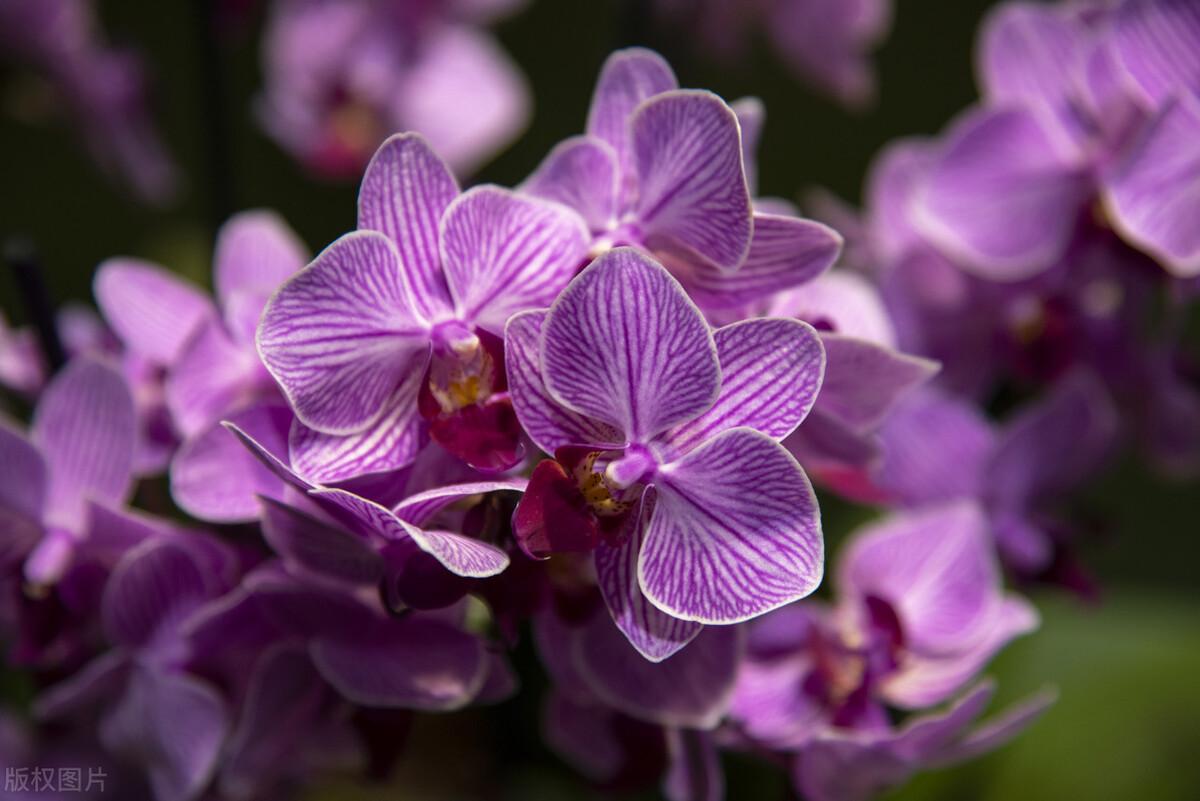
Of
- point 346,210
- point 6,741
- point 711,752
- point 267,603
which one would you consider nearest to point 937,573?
point 711,752

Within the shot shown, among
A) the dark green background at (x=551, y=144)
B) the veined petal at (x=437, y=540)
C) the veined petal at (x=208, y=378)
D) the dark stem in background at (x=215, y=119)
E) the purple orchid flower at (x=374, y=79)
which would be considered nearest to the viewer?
the veined petal at (x=437, y=540)

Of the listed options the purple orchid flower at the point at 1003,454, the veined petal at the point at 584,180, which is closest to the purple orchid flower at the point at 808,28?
the purple orchid flower at the point at 1003,454

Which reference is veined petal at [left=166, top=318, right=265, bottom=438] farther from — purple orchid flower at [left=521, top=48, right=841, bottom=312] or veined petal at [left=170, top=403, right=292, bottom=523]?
purple orchid flower at [left=521, top=48, right=841, bottom=312]

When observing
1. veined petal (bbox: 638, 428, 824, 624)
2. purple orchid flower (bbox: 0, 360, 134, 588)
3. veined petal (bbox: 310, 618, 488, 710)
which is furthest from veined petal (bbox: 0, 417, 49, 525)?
veined petal (bbox: 638, 428, 824, 624)

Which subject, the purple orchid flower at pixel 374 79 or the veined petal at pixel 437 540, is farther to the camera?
the purple orchid flower at pixel 374 79

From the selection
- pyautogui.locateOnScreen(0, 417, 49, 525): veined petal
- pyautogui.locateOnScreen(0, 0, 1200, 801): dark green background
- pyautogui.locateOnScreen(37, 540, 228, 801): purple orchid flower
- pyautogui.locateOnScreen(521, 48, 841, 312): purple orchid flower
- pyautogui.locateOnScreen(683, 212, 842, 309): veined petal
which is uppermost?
pyautogui.locateOnScreen(521, 48, 841, 312): purple orchid flower

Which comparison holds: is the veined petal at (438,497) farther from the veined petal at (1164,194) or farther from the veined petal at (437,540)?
the veined petal at (1164,194)
